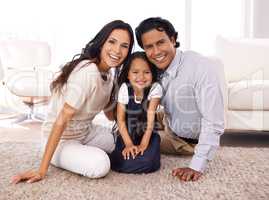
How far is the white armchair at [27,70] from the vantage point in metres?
2.89

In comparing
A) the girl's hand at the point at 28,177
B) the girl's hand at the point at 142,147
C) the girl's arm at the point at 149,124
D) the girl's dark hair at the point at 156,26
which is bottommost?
the girl's hand at the point at 28,177

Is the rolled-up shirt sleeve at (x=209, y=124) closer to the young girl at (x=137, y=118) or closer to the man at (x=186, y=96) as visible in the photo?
the man at (x=186, y=96)

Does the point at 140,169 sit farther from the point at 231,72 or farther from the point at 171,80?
the point at 231,72

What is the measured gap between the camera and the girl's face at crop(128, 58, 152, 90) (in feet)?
5.61

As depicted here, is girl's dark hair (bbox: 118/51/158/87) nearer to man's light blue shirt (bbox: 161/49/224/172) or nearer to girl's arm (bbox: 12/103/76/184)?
man's light blue shirt (bbox: 161/49/224/172)

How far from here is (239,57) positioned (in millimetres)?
2896

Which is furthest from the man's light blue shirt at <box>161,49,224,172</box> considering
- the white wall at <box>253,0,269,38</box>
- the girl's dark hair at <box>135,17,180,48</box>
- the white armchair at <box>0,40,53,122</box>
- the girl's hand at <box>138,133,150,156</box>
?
the white wall at <box>253,0,269,38</box>

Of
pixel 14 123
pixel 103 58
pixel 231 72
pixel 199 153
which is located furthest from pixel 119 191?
pixel 14 123

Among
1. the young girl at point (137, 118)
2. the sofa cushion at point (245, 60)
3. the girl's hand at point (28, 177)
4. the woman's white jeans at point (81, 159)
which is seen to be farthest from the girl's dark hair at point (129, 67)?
the sofa cushion at point (245, 60)

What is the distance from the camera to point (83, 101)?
157 cm

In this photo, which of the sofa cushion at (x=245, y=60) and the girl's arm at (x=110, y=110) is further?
the sofa cushion at (x=245, y=60)

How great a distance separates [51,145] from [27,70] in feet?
5.63

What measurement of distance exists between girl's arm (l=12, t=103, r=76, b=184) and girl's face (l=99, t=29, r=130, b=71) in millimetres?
284

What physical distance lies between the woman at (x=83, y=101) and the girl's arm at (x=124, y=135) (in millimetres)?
97
